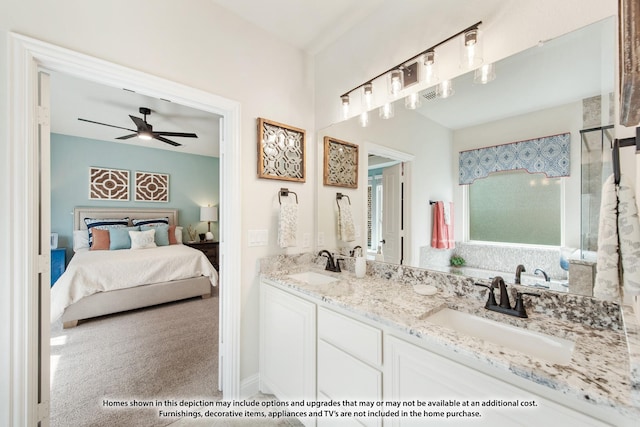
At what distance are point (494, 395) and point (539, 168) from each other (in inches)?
39.2

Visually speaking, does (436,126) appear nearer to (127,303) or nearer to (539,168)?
(539,168)

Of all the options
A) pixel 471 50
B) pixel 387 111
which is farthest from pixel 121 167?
pixel 471 50

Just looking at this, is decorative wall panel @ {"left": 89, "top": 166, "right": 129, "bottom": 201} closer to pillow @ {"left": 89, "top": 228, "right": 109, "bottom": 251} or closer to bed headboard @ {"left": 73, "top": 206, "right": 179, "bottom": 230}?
bed headboard @ {"left": 73, "top": 206, "right": 179, "bottom": 230}

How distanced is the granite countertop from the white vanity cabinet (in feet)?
0.29

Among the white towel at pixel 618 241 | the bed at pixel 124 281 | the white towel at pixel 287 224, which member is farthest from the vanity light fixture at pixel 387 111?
the bed at pixel 124 281

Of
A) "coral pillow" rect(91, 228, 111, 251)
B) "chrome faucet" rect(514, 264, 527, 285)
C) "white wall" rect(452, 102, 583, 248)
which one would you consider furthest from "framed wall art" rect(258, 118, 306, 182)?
"coral pillow" rect(91, 228, 111, 251)

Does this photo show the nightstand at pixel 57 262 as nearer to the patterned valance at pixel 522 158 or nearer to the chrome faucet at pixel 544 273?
the patterned valance at pixel 522 158

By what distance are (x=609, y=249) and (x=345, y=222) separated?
149 cm

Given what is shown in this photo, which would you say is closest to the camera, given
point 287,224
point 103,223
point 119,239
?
point 287,224

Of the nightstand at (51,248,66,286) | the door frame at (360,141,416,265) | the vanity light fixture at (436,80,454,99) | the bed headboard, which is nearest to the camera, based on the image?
the vanity light fixture at (436,80,454,99)

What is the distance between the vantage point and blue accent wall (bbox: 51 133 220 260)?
175 inches

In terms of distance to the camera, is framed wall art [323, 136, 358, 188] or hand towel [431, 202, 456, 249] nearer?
hand towel [431, 202, 456, 249]

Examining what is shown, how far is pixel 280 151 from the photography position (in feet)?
6.83

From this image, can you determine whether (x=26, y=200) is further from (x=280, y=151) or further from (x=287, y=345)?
(x=287, y=345)
